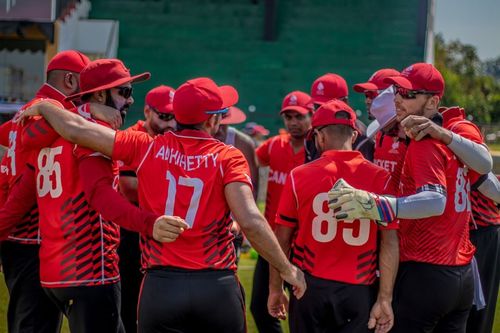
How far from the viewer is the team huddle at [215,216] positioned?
13.2ft

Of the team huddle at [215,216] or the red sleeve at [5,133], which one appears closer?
the team huddle at [215,216]

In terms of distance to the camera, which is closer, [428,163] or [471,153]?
[428,163]

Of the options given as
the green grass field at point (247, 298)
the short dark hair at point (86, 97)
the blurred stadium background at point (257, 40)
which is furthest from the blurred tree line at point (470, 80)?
the short dark hair at point (86, 97)

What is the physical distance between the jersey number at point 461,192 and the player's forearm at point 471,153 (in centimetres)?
9

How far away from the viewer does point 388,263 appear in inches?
173

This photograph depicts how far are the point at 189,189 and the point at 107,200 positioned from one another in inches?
17.7

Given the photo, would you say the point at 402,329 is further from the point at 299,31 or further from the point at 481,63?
the point at 481,63

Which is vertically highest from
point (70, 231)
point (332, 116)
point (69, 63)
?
point (69, 63)

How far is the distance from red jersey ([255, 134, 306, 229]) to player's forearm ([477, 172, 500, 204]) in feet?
7.04

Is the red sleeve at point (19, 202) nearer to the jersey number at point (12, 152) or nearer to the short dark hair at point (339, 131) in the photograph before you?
the jersey number at point (12, 152)

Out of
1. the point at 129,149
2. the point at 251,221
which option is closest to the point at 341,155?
the point at 251,221

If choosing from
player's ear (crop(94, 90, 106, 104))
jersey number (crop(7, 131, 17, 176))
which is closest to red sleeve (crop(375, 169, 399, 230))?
player's ear (crop(94, 90, 106, 104))

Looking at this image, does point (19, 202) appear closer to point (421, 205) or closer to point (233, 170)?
point (233, 170)

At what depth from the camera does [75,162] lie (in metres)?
4.31
